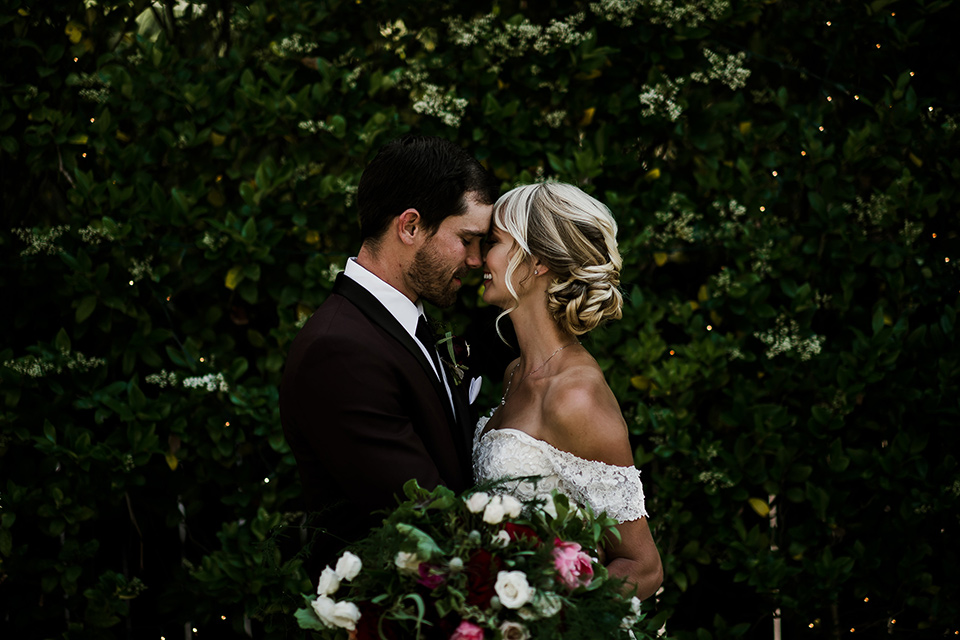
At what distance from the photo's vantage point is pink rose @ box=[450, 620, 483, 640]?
1528 millimetres

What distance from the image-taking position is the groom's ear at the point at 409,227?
2.45 m

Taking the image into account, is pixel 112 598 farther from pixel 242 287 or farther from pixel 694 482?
A: pixel 694 482

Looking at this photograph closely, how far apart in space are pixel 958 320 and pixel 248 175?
3.26m

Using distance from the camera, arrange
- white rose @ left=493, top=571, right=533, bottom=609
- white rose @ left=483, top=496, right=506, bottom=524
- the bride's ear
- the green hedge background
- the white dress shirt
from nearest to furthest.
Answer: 1. white rose @ left=493, top=571, right=533, bottom=609
2. white rose @ left=483, top=496, right=506, bottom=524
3. the white dress shirt
4. the bride's ear
5. the green hedge background

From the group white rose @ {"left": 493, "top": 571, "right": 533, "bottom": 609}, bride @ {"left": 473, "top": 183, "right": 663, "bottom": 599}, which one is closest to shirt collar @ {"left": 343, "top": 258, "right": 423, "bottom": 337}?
bride @ {"left": 473, "top": 183, "right": 663, "bottom": 599}

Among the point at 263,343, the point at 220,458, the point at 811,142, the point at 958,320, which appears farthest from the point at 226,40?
the point at 958,320

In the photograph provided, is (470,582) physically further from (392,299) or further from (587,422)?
(392,299)

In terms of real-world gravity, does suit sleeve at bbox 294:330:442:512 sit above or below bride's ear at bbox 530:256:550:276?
below

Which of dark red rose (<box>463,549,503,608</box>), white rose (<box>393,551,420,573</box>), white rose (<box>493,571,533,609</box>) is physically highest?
white rose (<box>393,551,420,573</box>)

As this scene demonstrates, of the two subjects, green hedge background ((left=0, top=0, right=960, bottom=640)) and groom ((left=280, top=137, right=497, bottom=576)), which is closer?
groom ((left=280, top=137, right=497, bottom=576))

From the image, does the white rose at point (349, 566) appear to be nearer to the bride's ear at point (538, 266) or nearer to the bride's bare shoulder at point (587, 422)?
the bride's bare shoulder at point (587, 422)

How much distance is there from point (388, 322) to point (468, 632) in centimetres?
105

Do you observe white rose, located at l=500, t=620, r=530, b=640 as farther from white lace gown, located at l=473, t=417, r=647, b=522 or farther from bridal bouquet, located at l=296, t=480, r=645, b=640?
white lace gown, located at l=473, t=417, r=647, b=522

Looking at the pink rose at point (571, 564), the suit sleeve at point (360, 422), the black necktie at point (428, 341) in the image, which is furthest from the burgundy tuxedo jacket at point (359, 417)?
the pink rose at point (571, 564)
